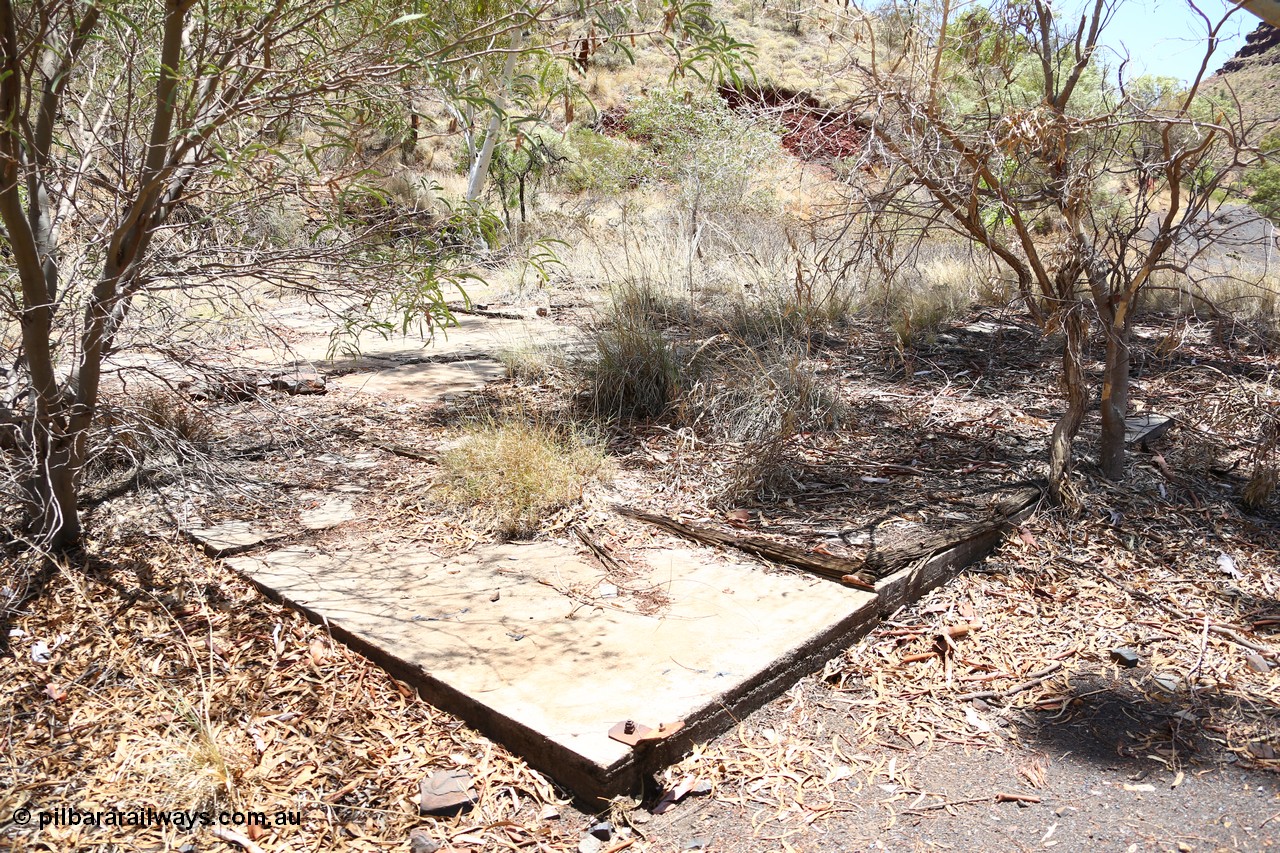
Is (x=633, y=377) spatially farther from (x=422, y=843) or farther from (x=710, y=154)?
(x=710, y=154)

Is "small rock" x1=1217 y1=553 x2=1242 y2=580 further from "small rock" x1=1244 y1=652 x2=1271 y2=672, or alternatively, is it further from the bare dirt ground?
"small rock" x1=1244 y1=652 x2=1271 y2=672

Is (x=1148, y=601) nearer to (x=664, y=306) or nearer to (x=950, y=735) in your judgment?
(x=950, y=735)

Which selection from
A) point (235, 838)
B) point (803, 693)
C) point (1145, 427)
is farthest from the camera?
Answer: point (1145, 427)

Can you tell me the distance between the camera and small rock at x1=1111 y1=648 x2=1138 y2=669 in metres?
2.86

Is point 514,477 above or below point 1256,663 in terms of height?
above

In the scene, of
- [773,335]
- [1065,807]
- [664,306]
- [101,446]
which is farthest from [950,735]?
[664,306]

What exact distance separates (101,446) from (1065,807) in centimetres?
323

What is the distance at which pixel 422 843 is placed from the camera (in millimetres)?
2072

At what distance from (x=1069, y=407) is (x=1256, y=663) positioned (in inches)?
50.2

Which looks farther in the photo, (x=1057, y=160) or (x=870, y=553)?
(x=1057, y=160)

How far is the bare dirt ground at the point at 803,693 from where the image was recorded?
2.15 meters

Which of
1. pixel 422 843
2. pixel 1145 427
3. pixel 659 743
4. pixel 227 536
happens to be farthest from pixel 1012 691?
pixel 227 536

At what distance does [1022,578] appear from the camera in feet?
11.1

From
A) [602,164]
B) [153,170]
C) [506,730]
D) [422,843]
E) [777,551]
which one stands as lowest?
[422,843]
